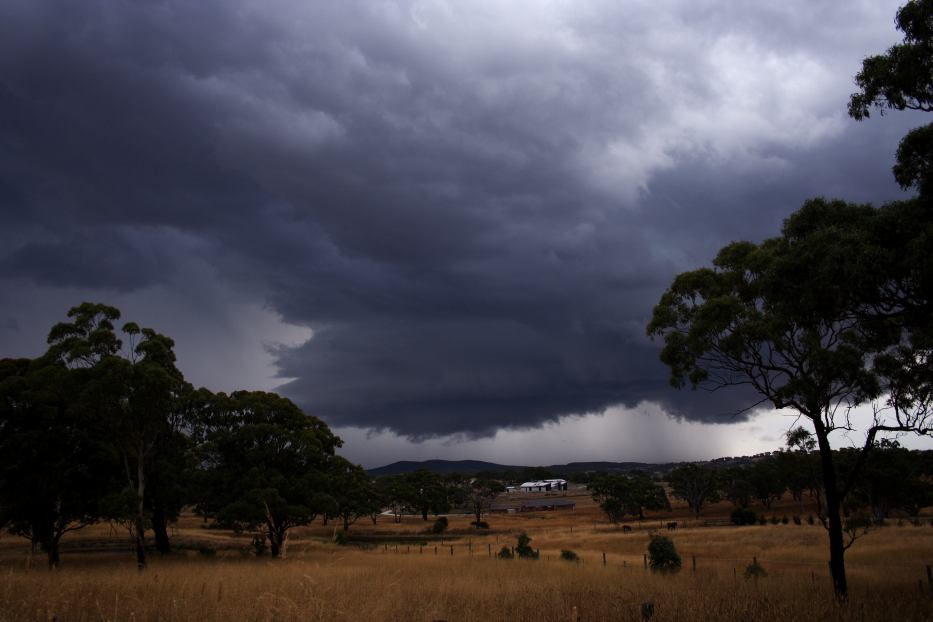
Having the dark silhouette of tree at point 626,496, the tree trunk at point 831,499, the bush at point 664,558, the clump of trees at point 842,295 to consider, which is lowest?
the dark silhouette of tree at point 626,496

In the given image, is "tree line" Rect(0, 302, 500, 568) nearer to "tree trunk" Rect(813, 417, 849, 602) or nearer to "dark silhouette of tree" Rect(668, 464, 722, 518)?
"tree trunk" Rect(813, 417, 849, 602)

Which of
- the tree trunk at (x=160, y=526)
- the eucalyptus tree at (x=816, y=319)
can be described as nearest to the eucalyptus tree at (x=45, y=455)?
the tree trunk at (x=160, y=526)

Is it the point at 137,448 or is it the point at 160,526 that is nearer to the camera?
the point at 137,448

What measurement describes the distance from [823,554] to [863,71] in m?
37.9

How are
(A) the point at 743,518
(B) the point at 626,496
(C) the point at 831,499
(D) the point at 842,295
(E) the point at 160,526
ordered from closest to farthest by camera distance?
(D) the point at 842,295, (C) the point at 831,499, (E) the point at 160,526, (A) the point at 743,518, (B) the point at 626,496

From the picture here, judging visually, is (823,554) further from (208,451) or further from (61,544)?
(61,544)

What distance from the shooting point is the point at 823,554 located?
136 ft

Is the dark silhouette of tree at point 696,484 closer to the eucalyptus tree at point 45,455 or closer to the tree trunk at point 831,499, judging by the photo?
the tree trunk at point 831,499

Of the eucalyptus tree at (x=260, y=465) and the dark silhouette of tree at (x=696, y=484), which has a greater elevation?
the eucalyptus tree at (x=260, y=465)

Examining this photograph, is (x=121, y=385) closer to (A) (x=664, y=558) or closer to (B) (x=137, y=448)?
(B) (x=137, y=448)

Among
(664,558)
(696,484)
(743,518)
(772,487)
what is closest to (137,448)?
(664,558)

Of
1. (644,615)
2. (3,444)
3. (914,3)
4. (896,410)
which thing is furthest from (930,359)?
(3,444)

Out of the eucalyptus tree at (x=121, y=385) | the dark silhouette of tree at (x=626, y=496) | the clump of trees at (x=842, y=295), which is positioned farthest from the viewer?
the dark silhouette of tree at (x=626, y=496)

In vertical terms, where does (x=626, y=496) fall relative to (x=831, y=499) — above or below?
below
